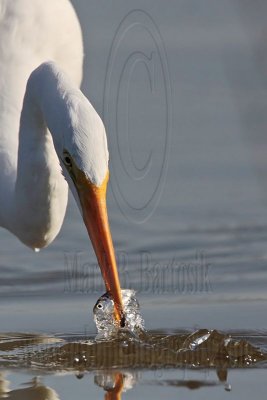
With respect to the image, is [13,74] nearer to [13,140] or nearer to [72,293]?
[13,140]

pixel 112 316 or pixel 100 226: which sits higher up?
pixel 100 226

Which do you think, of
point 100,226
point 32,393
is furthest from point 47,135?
point 32,393

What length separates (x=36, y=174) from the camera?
6848 millimetres

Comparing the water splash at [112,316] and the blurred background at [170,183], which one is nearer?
the water splash at [112,316]

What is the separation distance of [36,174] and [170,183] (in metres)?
2.65

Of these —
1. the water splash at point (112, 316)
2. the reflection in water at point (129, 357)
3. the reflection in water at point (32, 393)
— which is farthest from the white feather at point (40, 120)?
the reflection in water at point (32, 393)

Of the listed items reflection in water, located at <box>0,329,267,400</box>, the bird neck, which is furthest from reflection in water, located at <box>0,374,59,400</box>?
the bird neck

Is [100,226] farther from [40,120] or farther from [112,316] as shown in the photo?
[40,120]

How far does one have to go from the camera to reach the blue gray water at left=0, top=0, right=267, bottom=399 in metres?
7.23

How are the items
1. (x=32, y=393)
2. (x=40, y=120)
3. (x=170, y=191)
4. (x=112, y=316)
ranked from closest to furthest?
(x=32, y=393)
(x=112, y=316)
(x=40, y=120)
(x=170, y=191)

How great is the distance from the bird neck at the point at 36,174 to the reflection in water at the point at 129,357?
77cm

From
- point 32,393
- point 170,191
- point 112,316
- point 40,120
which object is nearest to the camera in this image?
point 32,393

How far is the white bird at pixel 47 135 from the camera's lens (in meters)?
5.94

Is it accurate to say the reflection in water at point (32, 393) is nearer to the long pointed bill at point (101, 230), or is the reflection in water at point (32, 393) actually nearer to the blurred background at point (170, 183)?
the long pointed bill at point (101, 230)
